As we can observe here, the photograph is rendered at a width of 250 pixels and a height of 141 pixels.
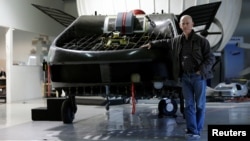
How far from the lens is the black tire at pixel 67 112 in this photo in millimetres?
5008

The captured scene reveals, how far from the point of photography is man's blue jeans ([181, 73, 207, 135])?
12.3ft

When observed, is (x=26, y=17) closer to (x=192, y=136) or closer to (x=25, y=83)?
(x=25, y=83)

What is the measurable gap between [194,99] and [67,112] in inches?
81.3

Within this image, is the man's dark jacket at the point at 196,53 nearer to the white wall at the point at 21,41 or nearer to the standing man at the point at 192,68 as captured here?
the standing man at the point at 192,68

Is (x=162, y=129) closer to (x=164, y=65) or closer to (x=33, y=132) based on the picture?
(x=164, y=65)

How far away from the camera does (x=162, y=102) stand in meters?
6.43

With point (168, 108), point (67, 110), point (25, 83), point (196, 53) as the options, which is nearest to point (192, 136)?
point (196, 53)

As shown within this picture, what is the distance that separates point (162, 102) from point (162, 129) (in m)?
1.94

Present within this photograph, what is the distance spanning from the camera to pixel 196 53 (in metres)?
3.75

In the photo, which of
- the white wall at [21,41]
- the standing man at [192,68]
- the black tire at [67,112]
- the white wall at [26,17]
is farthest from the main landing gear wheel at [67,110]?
the white wall at [26,17]

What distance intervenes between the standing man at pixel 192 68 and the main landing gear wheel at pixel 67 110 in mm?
1708

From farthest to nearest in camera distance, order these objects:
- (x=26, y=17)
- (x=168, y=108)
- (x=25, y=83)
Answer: (x=26, y=17), (x=25, y=83), (x=168, y=108)

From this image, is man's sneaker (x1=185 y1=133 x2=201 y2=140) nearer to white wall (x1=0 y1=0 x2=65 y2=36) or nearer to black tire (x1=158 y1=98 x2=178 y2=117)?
black tire (x1=158 y1=98 x2=178 y2=117)

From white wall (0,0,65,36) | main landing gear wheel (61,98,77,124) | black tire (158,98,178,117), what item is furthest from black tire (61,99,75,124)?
white wall (0,0,65,36)
